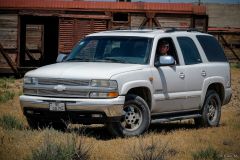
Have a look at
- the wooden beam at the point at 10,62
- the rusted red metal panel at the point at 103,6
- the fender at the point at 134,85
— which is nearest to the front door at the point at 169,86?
the fender at the point at 134,85

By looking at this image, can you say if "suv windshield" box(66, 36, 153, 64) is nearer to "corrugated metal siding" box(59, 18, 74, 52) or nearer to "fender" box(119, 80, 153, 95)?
"fender" box(119, 80, 153, 95)

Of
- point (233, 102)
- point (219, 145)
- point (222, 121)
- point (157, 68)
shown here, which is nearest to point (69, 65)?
point (157, 68)

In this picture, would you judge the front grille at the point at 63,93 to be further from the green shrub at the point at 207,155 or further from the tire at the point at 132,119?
the green shrub at the point at 207,155

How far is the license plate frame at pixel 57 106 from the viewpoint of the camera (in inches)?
373

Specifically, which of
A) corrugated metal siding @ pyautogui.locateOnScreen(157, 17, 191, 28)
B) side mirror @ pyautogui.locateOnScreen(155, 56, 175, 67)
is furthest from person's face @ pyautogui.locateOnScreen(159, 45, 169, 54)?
corrugated metal siding @ pyautogui.locateOnScreen(157, 17, 191, 28)

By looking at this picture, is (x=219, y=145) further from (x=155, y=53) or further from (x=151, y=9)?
(x=151, y=9)

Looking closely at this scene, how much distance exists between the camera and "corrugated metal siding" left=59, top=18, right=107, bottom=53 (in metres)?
26.2

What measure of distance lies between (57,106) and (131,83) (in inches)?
49.5

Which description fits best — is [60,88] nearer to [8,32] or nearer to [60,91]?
[60,91]

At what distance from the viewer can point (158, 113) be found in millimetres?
10602

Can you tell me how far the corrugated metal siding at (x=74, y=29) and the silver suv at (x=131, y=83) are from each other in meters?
14.2

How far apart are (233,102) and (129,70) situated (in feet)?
31.7

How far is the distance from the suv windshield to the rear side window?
1.90 meters

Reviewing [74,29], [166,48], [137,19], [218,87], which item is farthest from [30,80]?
[137,19]
